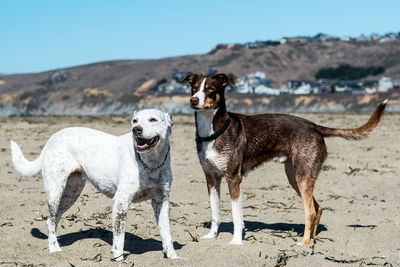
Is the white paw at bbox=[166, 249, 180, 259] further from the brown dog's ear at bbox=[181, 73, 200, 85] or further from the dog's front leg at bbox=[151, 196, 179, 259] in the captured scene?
the brown dog's ear at bbox=[181, 73, 200, 85]

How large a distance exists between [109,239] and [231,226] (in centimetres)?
208

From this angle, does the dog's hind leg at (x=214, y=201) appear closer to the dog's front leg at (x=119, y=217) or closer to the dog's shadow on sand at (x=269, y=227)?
the dog's shadow on sand at (x=269, y=227)

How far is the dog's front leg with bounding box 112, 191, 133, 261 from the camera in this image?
5883mm

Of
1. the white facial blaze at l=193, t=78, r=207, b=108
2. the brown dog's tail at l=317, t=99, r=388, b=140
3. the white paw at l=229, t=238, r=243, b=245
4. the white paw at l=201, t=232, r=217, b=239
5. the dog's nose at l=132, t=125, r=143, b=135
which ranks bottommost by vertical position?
the white paw at l=201, t=232, r=217, b=239

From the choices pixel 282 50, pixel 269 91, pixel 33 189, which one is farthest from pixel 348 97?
pixel 33 189

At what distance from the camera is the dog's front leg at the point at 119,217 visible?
19.3ft

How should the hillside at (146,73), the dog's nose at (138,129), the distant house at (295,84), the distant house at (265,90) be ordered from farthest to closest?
the hillside at (146,73)
the distant house at (295,84)
the distant house at (265,90)
the dog's nose at (138,129)

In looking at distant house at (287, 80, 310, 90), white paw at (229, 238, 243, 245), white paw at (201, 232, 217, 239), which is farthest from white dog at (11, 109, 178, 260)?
distant house at (287, 80, 310, 90)

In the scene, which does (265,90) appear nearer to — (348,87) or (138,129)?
(348,87)

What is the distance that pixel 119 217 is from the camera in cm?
593

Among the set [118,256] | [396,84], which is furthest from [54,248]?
[396,84]

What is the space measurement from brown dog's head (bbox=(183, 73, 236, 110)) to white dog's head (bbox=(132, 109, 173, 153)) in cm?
101

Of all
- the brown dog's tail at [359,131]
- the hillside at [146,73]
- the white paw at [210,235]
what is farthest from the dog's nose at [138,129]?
the hillside at [146,73]

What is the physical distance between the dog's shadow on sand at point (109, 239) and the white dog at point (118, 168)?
0.58 metres
